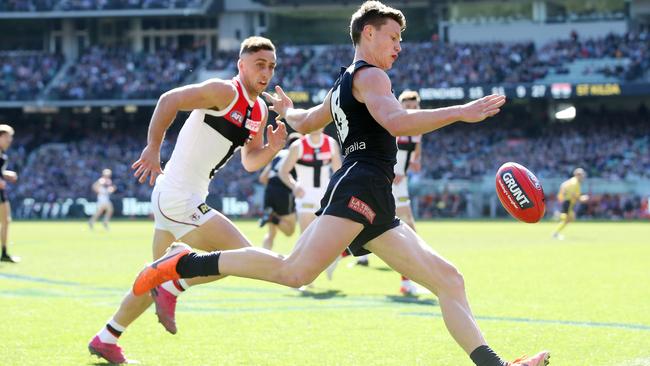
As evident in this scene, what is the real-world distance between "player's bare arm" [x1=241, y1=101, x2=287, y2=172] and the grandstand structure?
116ft

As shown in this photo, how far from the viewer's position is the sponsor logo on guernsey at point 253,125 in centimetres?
816

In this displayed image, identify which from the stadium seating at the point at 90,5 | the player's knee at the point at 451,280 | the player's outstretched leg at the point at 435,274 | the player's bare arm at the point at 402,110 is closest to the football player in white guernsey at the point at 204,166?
the player's outstretched leg at the point at 435,274

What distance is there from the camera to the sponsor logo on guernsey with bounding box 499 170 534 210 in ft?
22.9

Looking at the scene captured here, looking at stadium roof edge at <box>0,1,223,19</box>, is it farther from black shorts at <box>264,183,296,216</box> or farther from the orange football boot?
the orange football boot

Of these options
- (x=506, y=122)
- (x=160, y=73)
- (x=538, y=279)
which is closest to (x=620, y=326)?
(x=538, y=279)

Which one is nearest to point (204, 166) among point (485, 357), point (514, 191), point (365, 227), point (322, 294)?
point (365, 227)

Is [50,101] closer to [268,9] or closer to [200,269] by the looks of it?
[268,9]

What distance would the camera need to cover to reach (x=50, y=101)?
5509cm

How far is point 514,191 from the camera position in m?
7.05

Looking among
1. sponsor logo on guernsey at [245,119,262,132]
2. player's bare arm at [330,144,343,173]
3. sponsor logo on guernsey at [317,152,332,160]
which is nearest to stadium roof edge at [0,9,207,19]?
sponsor logo on guernsey at [317,152,332,160]

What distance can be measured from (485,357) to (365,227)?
1.12 m

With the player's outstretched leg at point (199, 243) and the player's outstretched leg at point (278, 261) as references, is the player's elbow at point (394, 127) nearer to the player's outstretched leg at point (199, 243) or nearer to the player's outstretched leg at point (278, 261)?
the player's outstretched leg at point (278, 261)

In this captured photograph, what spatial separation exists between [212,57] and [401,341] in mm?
49283

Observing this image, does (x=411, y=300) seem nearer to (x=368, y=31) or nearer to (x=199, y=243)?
(x=199, y=243)
